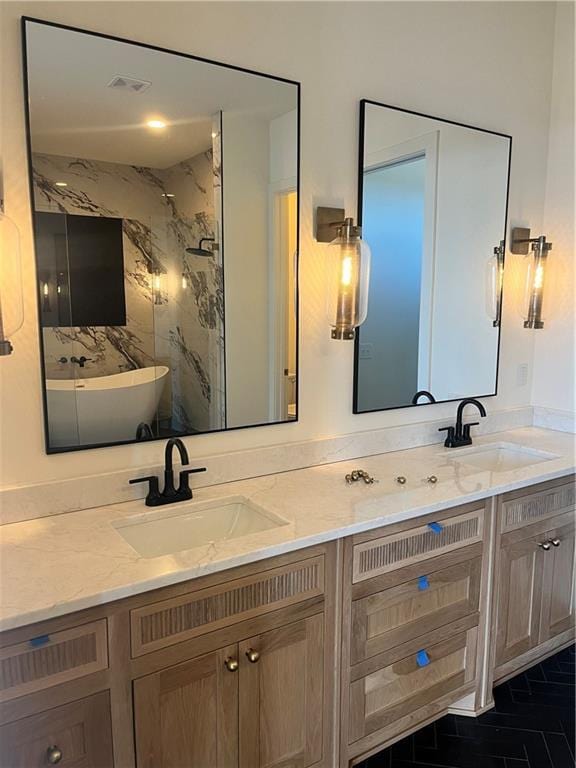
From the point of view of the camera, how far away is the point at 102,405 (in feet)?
6.10

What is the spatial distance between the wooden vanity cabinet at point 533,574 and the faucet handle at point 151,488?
1283 mm

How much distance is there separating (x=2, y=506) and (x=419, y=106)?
2.25m

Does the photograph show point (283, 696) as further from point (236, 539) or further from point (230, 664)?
point (236, 539)

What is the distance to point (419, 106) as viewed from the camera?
97.8 inches

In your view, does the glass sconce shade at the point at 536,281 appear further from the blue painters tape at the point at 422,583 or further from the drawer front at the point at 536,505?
the blue painters tape at the point at 422,583

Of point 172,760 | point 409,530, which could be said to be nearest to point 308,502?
point 409,530

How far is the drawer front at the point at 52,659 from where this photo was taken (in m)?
1.26

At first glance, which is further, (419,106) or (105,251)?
(419,106)

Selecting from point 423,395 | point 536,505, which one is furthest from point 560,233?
point 536,505

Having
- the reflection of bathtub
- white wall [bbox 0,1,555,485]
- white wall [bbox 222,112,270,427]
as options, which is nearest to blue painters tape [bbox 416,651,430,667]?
white wall [bbox 0,1,555,485]

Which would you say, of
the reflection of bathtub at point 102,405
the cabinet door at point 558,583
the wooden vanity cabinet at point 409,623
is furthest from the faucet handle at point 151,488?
the cabinet door at point 558,583

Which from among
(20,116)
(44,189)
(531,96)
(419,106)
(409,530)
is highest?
(531,96)

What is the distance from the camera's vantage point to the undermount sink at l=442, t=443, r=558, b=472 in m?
2.64

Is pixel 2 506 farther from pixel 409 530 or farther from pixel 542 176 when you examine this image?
pixel 542 176
